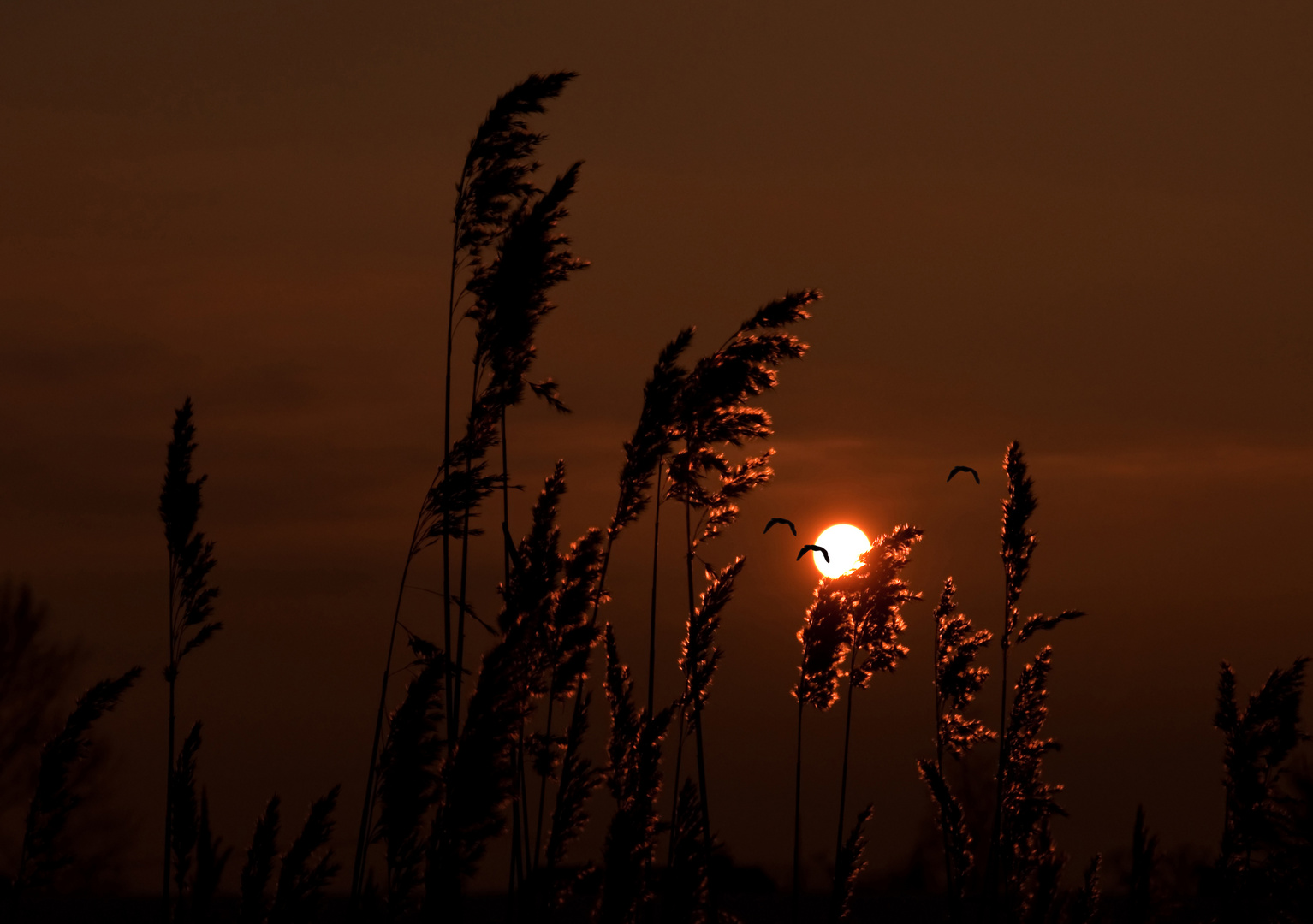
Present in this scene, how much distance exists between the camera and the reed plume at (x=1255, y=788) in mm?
6879

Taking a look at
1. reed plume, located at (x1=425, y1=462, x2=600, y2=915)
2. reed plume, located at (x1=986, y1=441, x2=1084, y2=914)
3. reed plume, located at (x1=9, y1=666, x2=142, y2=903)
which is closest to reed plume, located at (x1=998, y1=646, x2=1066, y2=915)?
reed plume, located at (x1=986, y1=441, x2=1084, y2=914)

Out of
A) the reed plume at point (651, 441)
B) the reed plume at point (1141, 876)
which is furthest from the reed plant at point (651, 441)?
the reed plume at point (1141, 876)

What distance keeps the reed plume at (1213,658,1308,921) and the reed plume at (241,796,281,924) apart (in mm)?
5062

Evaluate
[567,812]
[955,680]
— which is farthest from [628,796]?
[955,680]

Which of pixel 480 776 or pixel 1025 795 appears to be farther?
pixel 1025 795

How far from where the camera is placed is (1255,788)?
7066 mm

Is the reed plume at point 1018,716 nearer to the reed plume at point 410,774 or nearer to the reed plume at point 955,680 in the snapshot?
the reed plume at point 955,680

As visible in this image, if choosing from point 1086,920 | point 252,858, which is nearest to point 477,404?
point 252,858

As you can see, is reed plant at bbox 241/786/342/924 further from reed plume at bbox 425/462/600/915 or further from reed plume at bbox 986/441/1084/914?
reed plume at bbox 986/441/1084/914

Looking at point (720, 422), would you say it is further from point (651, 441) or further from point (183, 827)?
point (183, 827)

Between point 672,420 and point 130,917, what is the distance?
885 centimetres

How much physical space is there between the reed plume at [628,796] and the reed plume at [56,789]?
2.32 m

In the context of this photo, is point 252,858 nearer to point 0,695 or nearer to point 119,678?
point 119,678

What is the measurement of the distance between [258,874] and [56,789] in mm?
1062
